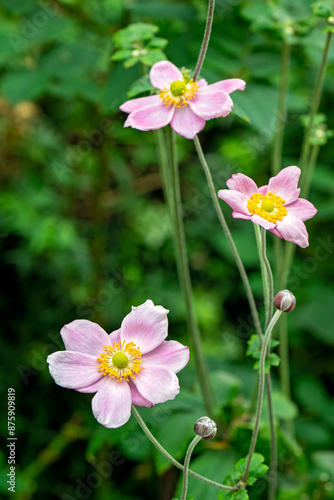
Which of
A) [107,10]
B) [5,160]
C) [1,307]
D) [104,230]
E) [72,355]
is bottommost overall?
[1,307]

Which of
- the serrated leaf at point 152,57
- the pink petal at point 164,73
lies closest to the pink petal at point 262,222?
the pink petal at point 164,73

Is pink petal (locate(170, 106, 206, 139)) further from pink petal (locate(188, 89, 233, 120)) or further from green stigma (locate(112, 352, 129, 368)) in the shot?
green stigma (locate(112, 352, 129, 368))

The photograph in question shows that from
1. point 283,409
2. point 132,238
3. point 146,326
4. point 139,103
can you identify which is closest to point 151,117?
point 139,103

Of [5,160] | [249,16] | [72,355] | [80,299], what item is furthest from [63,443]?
[249,16]

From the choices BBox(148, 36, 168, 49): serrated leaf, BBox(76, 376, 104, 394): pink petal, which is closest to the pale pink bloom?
BBox(76, 376, 104, 394): pink petal

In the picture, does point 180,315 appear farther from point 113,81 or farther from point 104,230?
point 113,81

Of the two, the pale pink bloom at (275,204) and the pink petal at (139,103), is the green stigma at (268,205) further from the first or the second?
the pink petal at (139,103)
